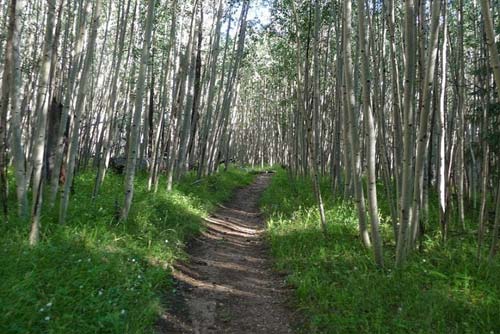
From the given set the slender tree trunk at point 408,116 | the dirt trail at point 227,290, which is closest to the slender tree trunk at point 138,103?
the dirt trail at point 227,290

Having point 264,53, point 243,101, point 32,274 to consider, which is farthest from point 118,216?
point 243,101

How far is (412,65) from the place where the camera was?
419 centimetres

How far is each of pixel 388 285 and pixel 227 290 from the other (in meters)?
1.93

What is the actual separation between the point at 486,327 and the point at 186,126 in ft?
28.7

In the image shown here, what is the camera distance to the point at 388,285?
431 centimetres

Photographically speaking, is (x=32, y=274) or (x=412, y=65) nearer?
(x=32, y=274)

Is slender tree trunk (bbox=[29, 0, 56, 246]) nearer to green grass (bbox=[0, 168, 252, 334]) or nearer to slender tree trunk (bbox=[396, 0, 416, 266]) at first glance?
green grass (bbox=[0, 168, 252, 334])

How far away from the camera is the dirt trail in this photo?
4.05 meters

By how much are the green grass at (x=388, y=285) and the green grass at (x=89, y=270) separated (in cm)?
166

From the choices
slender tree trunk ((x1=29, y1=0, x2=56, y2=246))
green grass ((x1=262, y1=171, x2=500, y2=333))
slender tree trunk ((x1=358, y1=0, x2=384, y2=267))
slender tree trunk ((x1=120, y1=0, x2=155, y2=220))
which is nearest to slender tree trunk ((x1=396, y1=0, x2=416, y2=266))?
slender tree trunk ((x1=358, y1=0, x2=384, y2=267))

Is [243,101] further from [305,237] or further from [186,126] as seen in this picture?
[305,237]

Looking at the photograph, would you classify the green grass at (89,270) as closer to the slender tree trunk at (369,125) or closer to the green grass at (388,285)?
the green grass at (388,285)

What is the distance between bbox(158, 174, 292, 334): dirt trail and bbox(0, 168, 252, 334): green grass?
265 millimetres

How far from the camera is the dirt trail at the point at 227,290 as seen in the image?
4047mm
